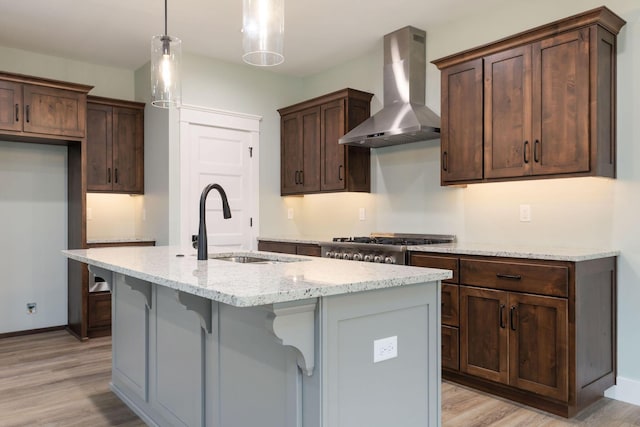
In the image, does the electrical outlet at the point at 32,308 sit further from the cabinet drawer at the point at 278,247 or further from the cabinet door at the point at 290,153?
the cabinet door at the point at 290,153

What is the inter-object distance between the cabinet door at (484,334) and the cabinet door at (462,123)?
0.89 metres

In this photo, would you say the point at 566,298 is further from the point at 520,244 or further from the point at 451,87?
the point at 451,87

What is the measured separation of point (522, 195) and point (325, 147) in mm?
2029

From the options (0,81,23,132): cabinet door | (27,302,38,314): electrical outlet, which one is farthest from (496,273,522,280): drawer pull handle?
(27,302,38,314): electrical outlet

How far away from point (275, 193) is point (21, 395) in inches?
122

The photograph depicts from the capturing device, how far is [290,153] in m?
5.33

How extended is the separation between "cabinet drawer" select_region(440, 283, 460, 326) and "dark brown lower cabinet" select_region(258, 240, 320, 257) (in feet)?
4.70

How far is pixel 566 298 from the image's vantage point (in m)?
2.67

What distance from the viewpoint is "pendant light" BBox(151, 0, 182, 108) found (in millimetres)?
2680

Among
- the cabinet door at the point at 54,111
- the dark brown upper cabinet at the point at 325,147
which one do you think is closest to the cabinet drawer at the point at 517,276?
the dark brown upper cabinet at the point at 325,147

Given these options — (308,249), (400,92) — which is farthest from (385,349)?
(400,92)

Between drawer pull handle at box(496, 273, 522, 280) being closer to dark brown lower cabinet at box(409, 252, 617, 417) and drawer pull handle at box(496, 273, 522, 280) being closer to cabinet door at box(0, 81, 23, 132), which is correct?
dark brown lower cabinet at box(409, 252, 617, 417)

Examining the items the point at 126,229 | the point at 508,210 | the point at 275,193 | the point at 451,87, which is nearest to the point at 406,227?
the point at 508,210

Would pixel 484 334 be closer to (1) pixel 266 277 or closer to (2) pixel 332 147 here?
(1) pixel 266 277
